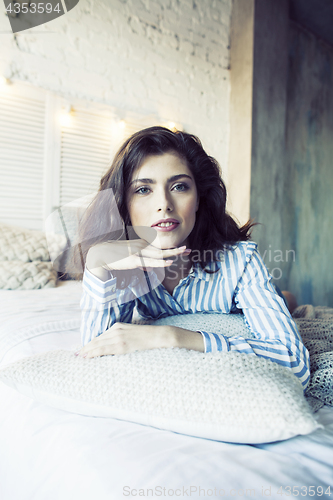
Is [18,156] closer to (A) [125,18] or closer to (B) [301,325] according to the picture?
(A) [125,18]

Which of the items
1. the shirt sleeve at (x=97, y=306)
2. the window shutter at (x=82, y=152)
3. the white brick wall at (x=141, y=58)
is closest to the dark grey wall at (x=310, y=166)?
the white brick wall at (x=141, y=58)

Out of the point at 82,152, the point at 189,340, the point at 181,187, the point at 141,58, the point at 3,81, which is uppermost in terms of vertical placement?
the point at 141,58

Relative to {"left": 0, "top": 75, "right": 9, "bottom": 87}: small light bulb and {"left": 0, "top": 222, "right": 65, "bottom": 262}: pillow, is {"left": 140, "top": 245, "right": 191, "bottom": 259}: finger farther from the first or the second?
{"left": 0, "top": 75, "right": 9, "bottom": 87}: small light bulb

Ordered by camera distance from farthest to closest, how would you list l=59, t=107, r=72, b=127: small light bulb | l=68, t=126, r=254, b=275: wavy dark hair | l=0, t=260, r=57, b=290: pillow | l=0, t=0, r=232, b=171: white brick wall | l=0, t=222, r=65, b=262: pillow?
l=59, t=107, r=72, b=127: small light bulb, l=0, t=0, r=232, b=171: white brick wall, l=0, t=222, r=65, b=262: pillow, l=0, t=260, r=57, b=290: pillow, l=68, t=126, r=254, b=275: wavy dark hair

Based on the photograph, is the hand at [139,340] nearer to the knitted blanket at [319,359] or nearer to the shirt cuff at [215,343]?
the shirt cuff at [215,343]

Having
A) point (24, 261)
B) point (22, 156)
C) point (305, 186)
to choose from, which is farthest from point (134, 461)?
point (305, 186)

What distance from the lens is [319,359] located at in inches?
32.2

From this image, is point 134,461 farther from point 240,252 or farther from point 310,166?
point 310,166

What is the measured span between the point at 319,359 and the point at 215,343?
300 mm

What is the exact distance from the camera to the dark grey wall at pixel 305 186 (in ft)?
11.1

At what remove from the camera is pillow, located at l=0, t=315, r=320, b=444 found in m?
0.48

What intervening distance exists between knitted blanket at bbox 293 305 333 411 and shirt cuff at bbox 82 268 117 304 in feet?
1.85

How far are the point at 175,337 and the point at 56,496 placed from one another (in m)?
0.35

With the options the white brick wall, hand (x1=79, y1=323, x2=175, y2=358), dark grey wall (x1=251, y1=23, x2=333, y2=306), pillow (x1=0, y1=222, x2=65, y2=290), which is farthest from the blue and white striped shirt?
dark grey wall (x1=251, y1=23, x2=333, y2=306)
